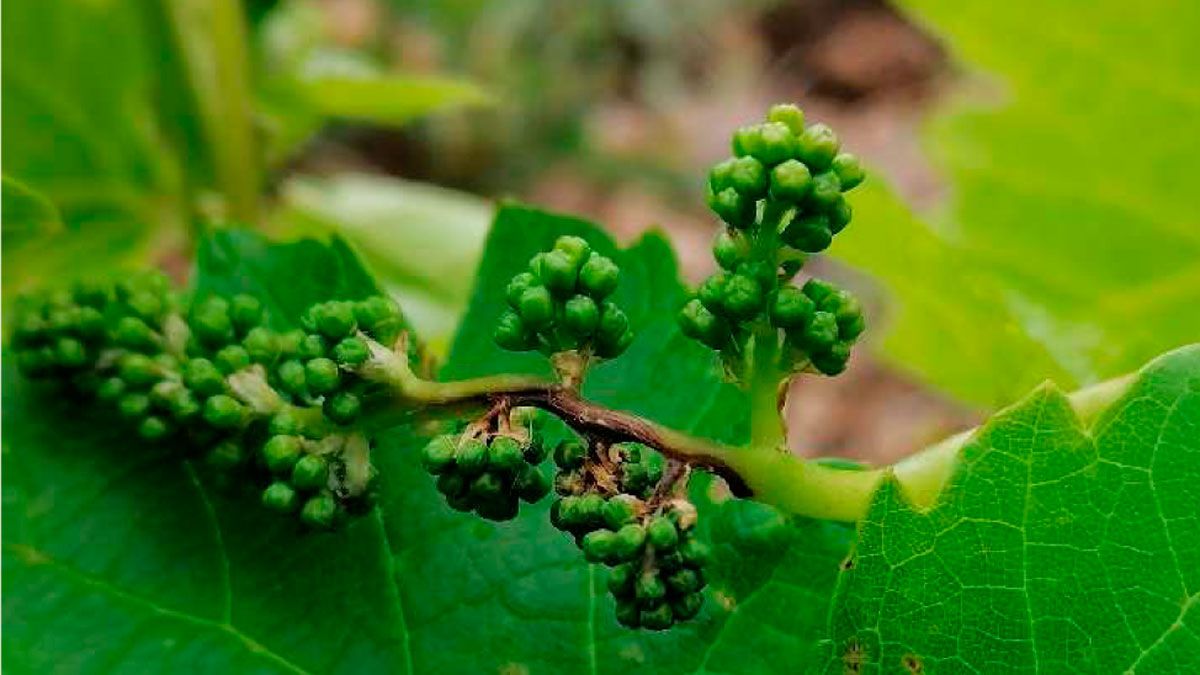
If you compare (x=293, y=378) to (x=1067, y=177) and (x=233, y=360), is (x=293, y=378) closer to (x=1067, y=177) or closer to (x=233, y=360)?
(x=233, y=360)

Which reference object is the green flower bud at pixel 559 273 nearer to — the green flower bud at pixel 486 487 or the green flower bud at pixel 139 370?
the green flower bud at pixel 486 487

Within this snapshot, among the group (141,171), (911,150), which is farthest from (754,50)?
(141,171)

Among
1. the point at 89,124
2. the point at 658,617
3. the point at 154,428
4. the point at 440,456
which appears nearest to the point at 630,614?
the point at 658,617

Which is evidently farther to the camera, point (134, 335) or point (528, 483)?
point (134, 335)

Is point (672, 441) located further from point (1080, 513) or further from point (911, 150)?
point (911, 150)

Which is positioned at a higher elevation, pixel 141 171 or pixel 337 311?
pixel 337 311

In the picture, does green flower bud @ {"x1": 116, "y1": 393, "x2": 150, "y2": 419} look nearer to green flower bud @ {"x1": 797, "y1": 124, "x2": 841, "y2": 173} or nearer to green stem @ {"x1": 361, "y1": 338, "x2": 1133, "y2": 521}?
green stem @ {"x1": 361, "y1": 338, "x2": 1133, "y2": 521}
